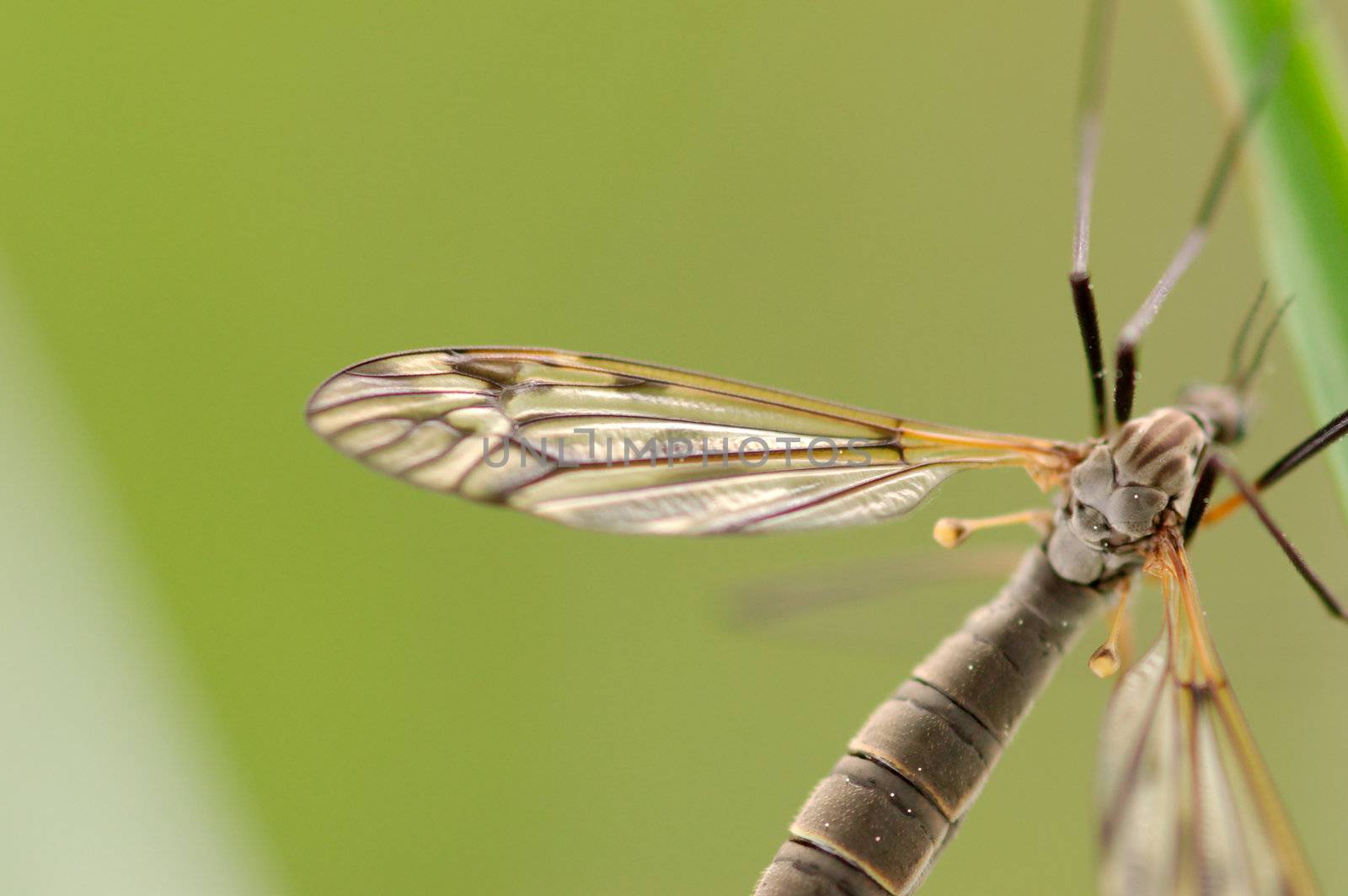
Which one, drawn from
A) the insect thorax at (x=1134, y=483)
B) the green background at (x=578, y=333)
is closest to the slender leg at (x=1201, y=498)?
the insect thorax at (x=1134, y=483)

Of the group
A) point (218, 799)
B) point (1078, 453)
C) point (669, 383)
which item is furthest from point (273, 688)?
point (1078, 453)

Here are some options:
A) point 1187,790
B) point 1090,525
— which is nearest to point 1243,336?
point 1090,525

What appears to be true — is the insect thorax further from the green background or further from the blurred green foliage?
the green background

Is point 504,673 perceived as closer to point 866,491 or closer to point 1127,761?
point 866,491

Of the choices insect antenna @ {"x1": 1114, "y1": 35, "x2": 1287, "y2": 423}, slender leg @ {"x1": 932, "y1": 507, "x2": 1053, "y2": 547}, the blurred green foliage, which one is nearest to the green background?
slender leg @ {"x1": 932, "y1": 507, "x2": 1053, "y2": 547}

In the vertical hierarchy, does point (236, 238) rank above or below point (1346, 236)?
above
